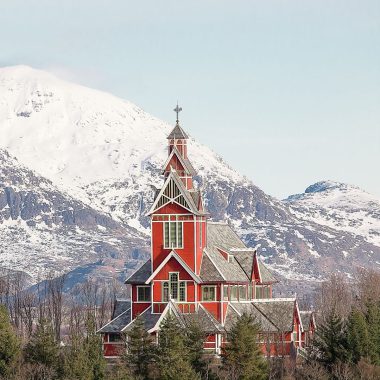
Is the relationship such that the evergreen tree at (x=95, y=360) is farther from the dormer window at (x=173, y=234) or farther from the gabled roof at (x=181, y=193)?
the gabled roof at (x=181, y=193)

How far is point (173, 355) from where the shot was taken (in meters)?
107

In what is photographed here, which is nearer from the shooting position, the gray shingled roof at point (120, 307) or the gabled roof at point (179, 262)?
the gabled roof at point (179, 262)

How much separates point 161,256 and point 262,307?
10783mm

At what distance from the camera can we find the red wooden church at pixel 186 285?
125m

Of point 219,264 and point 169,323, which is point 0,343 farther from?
point 219,264

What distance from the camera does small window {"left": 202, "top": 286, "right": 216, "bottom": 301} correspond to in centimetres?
12600

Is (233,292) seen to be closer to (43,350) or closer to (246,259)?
(246,259)

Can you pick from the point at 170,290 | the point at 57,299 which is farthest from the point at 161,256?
the point at 57,299

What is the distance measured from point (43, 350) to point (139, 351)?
736 cm

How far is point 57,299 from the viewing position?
174 m

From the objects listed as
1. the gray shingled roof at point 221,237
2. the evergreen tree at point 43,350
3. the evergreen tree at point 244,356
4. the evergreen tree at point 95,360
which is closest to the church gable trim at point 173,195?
the gray shingled roof at point 221,237

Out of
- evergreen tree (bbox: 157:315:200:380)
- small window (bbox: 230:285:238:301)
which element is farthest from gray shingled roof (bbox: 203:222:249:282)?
evergreen tree (bbox: 157:315:200:380)

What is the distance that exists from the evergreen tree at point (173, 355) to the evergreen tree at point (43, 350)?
27.2ft

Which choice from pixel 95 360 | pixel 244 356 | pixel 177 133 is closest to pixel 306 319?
pixel 177 133
